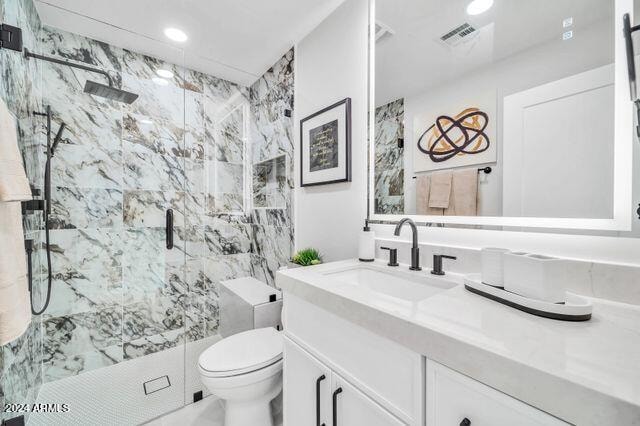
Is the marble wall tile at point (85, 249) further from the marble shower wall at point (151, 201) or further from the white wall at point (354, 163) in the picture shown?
the white wall at point (354, 163)

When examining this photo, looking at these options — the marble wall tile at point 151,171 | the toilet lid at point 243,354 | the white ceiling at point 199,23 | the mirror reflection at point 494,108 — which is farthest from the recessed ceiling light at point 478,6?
the marble wall tile at point 151,171

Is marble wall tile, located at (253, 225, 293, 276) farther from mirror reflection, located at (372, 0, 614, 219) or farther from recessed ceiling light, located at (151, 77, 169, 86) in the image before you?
recessed ceiling light, located at (151, 77, 169, 86)

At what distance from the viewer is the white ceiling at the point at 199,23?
1.69 m

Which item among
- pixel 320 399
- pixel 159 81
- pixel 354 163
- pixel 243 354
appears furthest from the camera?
pixel 159 81

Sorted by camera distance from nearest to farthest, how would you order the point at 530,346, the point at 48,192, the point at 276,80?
1. the point at 530,346
2. the point at 48,192
3. the point at 276,80

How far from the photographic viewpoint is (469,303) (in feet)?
2.43

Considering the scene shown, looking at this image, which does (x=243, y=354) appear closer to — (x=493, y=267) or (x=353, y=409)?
(x=353, y=409)

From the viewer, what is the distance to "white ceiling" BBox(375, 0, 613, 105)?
0.89m

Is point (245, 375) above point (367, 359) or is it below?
below

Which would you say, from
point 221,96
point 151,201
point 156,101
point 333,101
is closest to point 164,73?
point 156,101

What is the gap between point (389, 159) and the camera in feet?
4.68

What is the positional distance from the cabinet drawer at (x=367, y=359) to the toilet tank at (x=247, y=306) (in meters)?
0.83

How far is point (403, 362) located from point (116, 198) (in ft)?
7.38

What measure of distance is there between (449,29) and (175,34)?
1917mm
